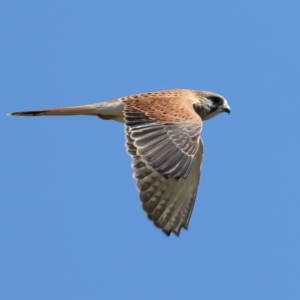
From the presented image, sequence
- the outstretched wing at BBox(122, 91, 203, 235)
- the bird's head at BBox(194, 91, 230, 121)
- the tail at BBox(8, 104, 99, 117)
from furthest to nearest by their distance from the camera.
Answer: the bird's head at BBox(194, 91, 230, 121)
the tail at BBox(8, 104, 99, 117)
the outstretched wing at BBox(122, 91, 203, 235)

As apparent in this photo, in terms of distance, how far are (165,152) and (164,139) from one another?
0.90 feet

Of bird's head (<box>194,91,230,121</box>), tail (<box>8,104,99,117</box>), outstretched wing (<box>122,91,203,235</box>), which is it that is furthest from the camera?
bird's head (<box>194,91,230,121</box>)

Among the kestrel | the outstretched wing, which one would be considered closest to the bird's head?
the kestrel

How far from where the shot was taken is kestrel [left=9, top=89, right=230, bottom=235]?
10.1 m

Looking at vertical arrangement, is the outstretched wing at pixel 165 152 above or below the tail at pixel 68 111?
below

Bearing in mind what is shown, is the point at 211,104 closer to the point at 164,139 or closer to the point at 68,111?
the point at 68,111

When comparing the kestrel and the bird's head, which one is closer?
the kestrel

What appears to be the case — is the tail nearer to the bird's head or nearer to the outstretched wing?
the outstretched wing

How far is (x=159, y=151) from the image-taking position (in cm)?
1007

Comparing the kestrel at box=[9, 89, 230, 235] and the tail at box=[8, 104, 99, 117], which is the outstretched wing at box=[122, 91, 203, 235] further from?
the tail at box=[8, 104, 99, 117]

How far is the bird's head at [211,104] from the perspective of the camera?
12.7 meters

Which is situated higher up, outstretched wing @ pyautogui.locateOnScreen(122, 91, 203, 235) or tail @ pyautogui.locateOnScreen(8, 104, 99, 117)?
tail @ pyautogui.locateOnScreen(8, 104, 99, 117)

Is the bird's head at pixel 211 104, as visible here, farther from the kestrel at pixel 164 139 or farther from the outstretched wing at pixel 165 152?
the outstretched wing at pixel 165 152

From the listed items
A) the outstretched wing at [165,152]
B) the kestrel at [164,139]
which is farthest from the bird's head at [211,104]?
the outstretched wing at [165,152]
